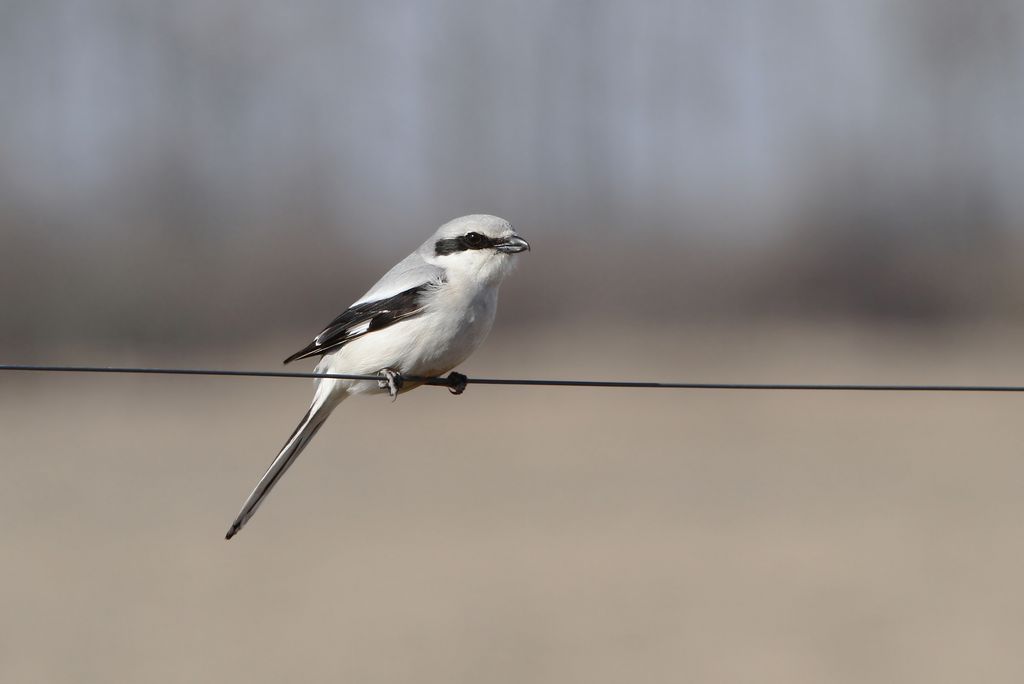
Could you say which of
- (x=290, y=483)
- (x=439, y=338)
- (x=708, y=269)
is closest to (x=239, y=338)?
(x=290, y=483)

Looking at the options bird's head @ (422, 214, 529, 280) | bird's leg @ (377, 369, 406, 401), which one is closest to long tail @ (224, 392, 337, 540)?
bird's leg @ (377, 369, 406, 401)

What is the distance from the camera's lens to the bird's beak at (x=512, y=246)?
6.47 m

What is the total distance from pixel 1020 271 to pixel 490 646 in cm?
1998

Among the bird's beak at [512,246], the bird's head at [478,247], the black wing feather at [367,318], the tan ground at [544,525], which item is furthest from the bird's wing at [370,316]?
the tan ground at [544,525]

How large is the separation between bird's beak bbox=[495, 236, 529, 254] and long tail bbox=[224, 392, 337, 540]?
116 centimetres

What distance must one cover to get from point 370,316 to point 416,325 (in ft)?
1.28

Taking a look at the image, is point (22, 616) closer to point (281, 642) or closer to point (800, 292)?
point (281, 642)

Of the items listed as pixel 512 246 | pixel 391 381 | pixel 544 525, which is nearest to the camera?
pixel 391 381

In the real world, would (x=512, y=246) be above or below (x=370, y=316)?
above

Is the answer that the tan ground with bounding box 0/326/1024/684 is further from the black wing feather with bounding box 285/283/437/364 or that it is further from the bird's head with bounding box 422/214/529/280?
the bird's head with bounding box 422/214/529/280

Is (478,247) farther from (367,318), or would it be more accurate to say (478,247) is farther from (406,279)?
(367,318)

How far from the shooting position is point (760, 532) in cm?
1462

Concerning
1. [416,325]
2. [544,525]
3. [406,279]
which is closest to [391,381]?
[416,325]

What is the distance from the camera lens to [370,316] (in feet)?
20.7
